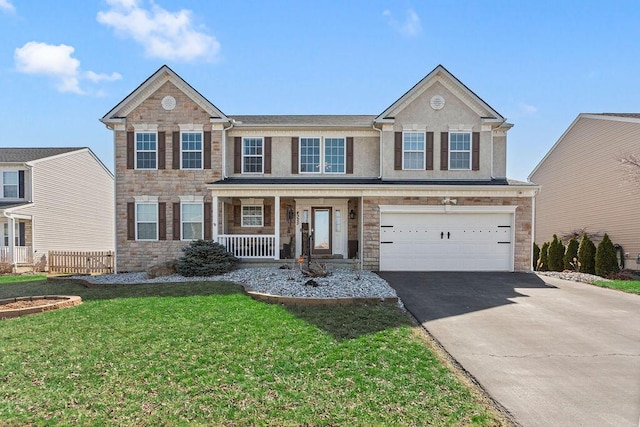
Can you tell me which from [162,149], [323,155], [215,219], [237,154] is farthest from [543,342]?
[162,149]

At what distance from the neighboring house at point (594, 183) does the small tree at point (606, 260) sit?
2211 millimetres

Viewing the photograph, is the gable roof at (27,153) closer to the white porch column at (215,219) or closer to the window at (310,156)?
the white porch column at (215,219)

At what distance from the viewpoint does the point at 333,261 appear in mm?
14117

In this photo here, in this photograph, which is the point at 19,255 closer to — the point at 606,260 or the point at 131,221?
the point at 131,221

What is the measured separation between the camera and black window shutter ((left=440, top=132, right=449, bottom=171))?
15.4 meters

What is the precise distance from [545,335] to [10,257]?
21784 mm

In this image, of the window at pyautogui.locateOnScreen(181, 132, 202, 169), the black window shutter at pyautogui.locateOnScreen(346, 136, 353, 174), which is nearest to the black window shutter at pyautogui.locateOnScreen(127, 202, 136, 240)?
the window at pyautogui.locateOnScreen(181, 132, 202, 169)

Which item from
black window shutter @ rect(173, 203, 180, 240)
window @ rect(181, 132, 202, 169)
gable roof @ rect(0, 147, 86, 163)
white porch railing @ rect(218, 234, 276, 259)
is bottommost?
white porch railing @ rect(218, 234, 276, 259)

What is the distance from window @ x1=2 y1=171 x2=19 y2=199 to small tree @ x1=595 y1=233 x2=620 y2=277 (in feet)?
92.3

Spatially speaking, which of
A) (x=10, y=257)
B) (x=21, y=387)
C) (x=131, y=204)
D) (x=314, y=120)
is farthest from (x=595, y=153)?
(x=10, y=257)

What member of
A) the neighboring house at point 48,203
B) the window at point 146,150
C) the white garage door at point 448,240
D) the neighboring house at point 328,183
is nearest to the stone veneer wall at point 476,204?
the neighboring house at point 328,183

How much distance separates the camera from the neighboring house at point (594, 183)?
17.6 m

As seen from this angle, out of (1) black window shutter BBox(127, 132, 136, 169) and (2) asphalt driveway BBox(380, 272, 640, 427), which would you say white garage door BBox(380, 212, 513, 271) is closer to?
(2) asphalt driveway BBox(380, 272, 640, 427)

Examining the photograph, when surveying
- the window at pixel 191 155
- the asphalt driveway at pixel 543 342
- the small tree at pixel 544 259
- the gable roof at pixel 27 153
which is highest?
the gable roof at pixel 27 153
